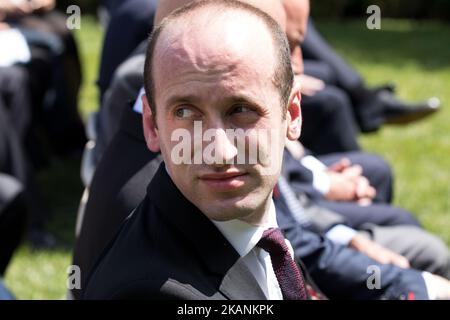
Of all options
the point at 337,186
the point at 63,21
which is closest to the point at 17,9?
the point at 63,21

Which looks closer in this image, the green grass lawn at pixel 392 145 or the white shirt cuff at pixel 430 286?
the white shirt cuff at pixel 430 286

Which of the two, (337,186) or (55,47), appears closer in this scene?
(337,186)

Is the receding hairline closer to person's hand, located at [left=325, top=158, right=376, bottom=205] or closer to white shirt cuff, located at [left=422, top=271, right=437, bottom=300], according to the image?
white shirt cuff, located at [left=422, top=271, right=437, bottom=300]

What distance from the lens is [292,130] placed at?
1806 millimetres

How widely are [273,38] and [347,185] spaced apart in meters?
2.18

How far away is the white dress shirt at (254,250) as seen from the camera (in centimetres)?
174

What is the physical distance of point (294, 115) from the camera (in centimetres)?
181

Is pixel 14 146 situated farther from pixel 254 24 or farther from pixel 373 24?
pixel 254 24

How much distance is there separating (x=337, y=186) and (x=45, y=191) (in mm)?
3156

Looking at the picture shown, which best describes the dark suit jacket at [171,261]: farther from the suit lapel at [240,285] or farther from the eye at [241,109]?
the eye at [241,109]

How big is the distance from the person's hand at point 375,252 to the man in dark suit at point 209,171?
1.13 meters

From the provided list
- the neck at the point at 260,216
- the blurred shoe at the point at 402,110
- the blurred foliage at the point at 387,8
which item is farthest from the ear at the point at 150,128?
the blurred foliage at the point at 387,8

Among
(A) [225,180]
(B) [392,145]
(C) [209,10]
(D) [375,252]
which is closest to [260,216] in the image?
(A) [225,180]

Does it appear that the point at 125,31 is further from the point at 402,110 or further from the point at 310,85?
the point at 402,110
